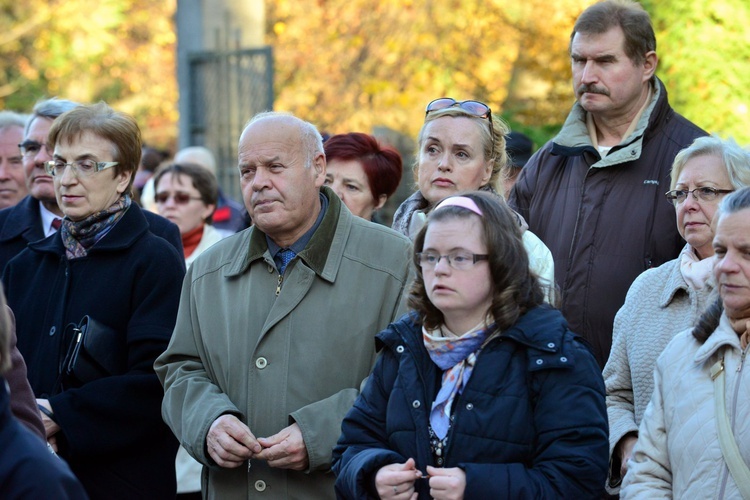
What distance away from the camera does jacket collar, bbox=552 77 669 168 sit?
5.47m

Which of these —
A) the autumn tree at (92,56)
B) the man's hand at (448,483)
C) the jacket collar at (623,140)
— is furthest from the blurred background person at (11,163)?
the autumn tree at (92,56)

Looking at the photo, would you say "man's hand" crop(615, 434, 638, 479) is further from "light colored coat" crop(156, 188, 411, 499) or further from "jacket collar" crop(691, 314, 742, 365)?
"light colored coat" crop(156, 188, 411, 499)

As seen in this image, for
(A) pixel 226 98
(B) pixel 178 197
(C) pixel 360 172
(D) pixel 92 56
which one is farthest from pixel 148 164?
(D) pixel 92 56

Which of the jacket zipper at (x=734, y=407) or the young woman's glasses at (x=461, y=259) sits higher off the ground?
the young woman's glasses at (x=461, y=259)

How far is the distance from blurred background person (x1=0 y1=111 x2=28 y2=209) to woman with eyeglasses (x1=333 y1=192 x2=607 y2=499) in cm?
410

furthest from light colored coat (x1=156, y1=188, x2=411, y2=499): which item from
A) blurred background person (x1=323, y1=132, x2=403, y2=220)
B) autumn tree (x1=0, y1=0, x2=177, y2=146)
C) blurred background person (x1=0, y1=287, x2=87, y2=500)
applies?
autumn tree (x1=0, y1=0, x2=177, y2=146)

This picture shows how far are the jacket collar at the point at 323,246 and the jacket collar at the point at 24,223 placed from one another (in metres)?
1.73

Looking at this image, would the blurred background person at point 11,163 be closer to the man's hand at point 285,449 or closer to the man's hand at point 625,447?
the man's hand at point 285,449

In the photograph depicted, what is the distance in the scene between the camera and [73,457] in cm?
507

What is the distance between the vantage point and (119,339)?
5.20 meters

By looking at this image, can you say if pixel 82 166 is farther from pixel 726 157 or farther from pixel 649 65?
pixel 726 157

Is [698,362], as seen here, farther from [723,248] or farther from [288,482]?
[288,482]

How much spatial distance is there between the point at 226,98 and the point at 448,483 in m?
9.04

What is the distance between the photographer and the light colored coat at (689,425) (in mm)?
3723
